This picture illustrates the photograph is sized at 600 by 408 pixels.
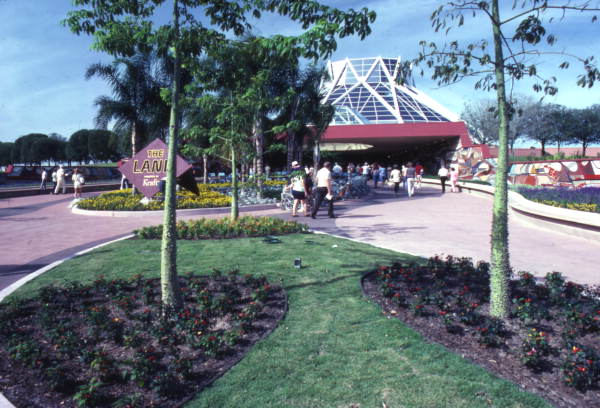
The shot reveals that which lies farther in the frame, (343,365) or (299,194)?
(299,194)

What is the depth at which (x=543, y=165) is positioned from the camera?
2239cm

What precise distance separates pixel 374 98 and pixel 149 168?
47.2 metres

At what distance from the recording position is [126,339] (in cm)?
389

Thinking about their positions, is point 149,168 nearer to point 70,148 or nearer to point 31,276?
point 31,276

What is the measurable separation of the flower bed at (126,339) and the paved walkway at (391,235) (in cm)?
241

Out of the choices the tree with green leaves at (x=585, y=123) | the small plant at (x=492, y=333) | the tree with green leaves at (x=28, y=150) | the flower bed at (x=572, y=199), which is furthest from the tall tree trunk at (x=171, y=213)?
the tree with green leaves at (x=28, y=150)

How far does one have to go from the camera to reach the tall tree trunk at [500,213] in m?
4.19

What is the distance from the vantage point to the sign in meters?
12.3

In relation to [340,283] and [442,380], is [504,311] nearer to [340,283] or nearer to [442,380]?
[442,380]

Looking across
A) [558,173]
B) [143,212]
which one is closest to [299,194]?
[143,212]

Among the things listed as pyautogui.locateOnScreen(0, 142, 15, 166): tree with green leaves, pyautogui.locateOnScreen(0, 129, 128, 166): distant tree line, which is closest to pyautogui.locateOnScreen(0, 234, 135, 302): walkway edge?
pyautogui.locateOnScreen(0, 129, 128, 166): distant tree line

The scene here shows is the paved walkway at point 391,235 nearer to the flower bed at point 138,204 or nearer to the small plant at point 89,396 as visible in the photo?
the flower bed at point 138,204

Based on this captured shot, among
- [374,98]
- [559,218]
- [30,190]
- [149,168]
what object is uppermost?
[374,98]


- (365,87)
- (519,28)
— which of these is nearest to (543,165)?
(519,28)
